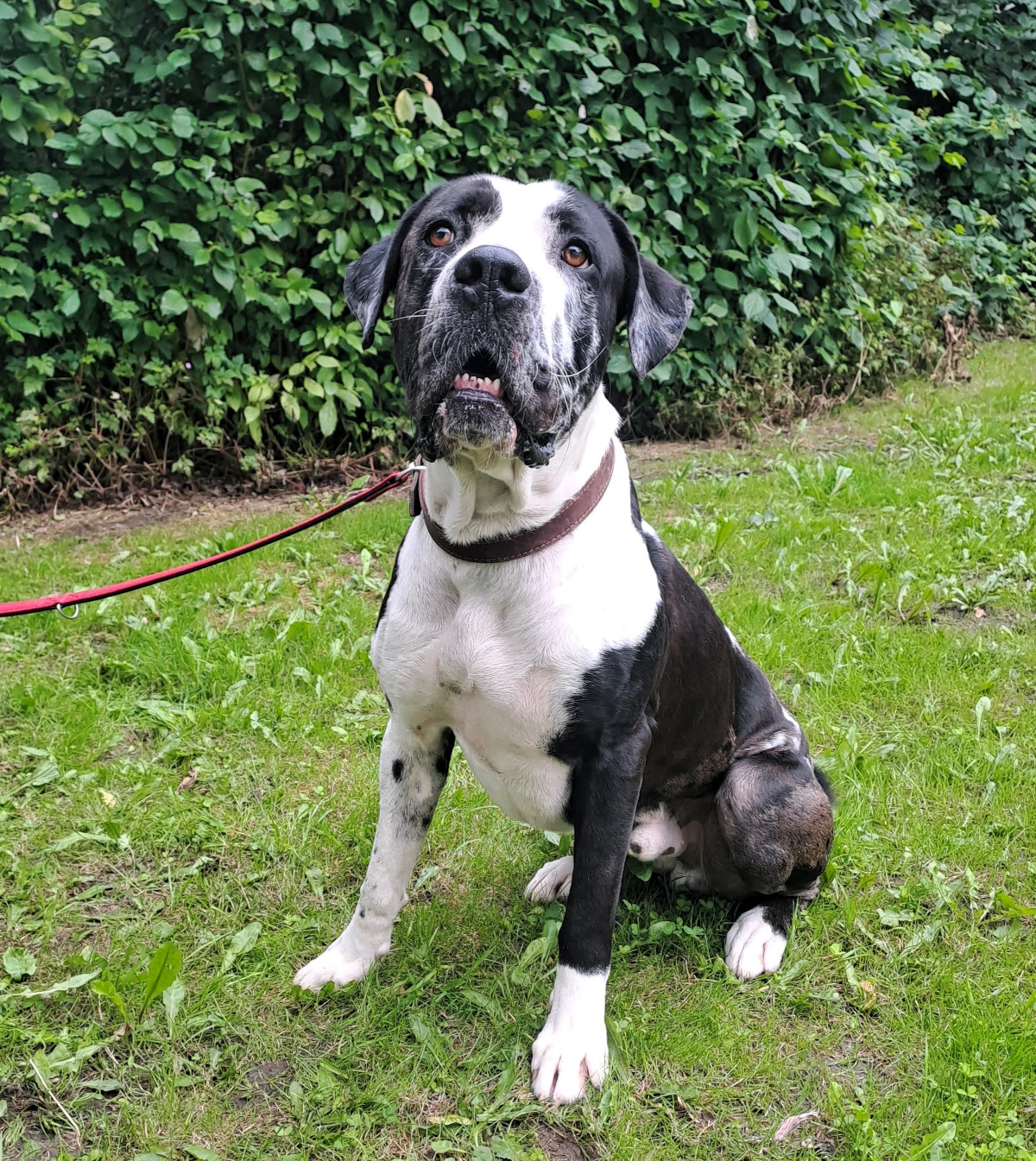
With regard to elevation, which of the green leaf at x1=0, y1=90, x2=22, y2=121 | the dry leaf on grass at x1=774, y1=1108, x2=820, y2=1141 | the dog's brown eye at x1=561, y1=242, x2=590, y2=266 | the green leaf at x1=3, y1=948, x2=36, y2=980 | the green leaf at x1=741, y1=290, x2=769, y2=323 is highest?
the dog's brown eye at x1=561, y1=242, x2=590, y2=266

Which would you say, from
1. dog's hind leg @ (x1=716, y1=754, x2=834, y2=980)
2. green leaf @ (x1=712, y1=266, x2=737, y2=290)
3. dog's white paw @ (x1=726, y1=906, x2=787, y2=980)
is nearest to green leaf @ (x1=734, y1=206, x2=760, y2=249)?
green leaf @ (x1=712, y1=266, x2=737, y2=290)

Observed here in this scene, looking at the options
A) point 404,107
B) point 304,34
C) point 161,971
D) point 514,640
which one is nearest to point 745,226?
point 404,107

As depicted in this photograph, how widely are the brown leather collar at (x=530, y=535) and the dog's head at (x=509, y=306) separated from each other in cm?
16

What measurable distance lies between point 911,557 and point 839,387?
3.27m

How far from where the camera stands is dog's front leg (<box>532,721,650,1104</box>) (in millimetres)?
2182

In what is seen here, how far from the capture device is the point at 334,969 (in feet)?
8.15

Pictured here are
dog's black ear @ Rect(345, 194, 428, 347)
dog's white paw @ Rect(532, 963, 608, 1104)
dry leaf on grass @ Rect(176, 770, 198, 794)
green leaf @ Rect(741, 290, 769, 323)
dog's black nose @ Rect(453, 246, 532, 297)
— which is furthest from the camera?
green leaf @ Rect(741, 290, 769, 323)

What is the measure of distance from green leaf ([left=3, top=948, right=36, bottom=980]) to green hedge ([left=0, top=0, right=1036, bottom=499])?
338cm

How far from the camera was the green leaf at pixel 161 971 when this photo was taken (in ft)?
7.52

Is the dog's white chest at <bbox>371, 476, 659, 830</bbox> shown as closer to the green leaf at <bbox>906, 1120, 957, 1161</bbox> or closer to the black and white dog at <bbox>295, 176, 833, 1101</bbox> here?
the black and white dog at <bbox>295, 176, 833, 1101</bbox>

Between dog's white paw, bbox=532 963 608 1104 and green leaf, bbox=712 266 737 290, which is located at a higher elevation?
dog's white paw, bbox=532 963 608 1104

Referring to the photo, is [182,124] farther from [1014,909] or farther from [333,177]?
[1014,909]

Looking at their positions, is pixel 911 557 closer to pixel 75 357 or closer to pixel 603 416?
pixel 603 416

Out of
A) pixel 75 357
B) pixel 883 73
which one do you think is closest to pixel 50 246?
pixel 75 357
